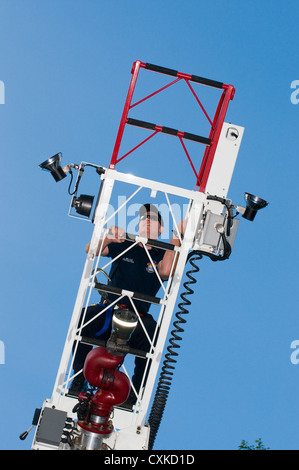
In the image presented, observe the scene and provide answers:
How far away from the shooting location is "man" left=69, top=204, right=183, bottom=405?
5.40 metres

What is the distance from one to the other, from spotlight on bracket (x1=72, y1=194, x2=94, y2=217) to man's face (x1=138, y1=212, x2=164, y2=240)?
568mm

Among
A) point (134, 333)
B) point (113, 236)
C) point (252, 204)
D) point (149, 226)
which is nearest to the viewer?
point (252, 204)

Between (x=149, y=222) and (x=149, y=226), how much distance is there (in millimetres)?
36

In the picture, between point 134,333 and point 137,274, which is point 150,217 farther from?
point 134,333

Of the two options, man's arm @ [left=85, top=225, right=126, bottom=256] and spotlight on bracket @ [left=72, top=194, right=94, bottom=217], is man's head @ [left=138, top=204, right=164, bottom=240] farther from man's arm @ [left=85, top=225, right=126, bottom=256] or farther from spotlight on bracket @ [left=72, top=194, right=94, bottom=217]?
spotlight on bracket @ [left=72, top=194, right=94, bottom=217]

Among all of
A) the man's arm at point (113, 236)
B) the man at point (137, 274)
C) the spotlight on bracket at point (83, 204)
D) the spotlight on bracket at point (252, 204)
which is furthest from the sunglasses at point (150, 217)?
the spotlight on bracket at point (252, 204)

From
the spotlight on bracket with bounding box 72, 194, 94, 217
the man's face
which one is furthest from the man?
the spotlight on bracket with bounding box 72, 194, 94, 217

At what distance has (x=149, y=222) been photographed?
559 centimetres

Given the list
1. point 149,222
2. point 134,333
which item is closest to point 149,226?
point 149,222

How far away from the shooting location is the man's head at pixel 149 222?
559 cm

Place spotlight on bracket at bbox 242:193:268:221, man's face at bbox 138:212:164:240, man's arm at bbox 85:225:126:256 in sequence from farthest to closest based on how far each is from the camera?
man's face at bbox 138:212:164:240 < man's arm at bbox 85:225:126:256 < spotlight on bracket at bbox 242:193:268:221

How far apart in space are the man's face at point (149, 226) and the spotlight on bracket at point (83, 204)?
57 cm
